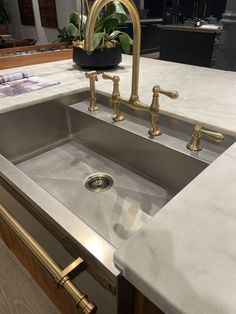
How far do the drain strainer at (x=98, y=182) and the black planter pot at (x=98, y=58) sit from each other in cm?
59

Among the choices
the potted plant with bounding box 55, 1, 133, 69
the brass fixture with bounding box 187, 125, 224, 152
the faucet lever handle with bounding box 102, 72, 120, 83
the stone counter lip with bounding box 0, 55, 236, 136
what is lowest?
the brass fixture with bounding box 187, 125, 224, 152

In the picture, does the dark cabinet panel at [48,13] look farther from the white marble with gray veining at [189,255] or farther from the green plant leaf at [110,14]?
the white marble with gray veining at [189,255]

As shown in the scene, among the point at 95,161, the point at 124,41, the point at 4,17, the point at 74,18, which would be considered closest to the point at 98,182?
the point at 95,161

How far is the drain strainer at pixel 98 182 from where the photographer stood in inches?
34.2

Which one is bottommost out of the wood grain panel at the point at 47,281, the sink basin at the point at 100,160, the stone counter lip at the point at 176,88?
the wood grain panel at the point at 47,281

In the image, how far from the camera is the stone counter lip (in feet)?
2.62

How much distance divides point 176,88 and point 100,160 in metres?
0.43

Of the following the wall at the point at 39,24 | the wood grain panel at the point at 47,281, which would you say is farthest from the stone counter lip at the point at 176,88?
the wall at the point at 39,24

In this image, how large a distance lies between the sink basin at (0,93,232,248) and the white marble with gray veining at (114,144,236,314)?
28 centimetres

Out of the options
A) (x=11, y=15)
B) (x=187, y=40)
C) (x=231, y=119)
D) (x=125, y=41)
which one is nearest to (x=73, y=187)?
(x=231, y=119)

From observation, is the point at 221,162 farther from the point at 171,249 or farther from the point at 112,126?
the point at 112,126

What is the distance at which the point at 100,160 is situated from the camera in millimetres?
993

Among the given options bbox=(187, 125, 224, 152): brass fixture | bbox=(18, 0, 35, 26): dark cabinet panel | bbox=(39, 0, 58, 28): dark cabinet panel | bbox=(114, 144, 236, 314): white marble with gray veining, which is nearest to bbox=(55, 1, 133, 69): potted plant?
bbox=(187, 125, 224, 152): brass fixture

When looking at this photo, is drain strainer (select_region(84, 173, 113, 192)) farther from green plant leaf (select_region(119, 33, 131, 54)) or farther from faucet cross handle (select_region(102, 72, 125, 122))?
green plant leaf (select_region(119, 33, 131, 54))
